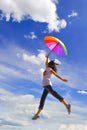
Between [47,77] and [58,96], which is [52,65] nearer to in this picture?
[47,77]

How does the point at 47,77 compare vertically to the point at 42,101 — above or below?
above

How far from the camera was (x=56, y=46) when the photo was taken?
3328 centimetres

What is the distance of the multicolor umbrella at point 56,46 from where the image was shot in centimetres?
3309

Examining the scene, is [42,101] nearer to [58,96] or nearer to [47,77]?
[58,96]

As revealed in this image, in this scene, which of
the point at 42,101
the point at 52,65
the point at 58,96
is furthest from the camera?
the point at 42,101

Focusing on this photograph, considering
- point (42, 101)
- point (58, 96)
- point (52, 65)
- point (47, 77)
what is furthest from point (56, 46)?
point (42, 101)

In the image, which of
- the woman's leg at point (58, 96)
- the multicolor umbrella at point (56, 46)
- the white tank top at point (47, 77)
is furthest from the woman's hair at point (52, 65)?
the woman's leg at point (58, 96)

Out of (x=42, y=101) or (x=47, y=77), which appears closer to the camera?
(x=47, y=77)

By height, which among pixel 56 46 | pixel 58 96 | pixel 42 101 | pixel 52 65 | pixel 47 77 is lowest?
pixel 42 101

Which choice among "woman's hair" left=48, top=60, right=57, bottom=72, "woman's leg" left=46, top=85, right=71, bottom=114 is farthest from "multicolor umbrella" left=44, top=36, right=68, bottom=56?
"woman's leg" left=46, top=85, right=71, bottom=114

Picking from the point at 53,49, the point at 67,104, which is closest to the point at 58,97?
the point at 67,104

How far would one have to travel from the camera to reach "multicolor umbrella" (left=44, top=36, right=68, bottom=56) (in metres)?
33.1

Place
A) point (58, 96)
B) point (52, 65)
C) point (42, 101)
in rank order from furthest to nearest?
point (42, 101) → point (58, 96) → point (52, 65)

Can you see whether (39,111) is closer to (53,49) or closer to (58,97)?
(58,97)
